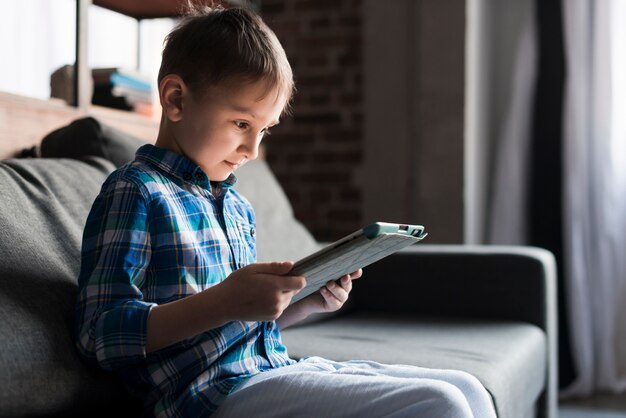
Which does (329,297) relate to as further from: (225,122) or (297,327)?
(297,327)

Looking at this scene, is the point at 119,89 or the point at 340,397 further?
the point at 119,89

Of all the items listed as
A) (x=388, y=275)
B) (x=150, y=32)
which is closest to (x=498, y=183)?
(x=388, y=275)

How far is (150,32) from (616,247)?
1.87 meters

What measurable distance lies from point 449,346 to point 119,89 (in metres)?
1.14

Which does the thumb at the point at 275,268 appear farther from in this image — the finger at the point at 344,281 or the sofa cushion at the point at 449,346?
the sofa cushion at the point at 449,346

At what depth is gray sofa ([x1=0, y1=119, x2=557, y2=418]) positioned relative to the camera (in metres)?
1.07

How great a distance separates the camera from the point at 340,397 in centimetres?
103

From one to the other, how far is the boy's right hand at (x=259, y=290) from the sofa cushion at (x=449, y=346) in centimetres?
59

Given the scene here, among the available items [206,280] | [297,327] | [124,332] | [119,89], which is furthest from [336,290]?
[119,89]

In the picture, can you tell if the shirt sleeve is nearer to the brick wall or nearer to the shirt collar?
the shirt collar

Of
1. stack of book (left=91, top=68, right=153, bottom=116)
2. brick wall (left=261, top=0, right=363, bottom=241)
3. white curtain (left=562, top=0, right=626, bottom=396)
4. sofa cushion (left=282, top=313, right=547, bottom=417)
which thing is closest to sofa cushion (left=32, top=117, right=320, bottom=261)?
sofa cushion (left=282, top=313, right=547, bottom=417)

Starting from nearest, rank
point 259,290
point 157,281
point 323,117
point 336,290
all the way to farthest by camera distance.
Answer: point 259,290, point 157,281, point 336,290, point 323,117

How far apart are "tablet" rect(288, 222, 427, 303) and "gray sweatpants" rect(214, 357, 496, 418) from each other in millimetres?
141

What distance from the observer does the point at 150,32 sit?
8.13 feet
